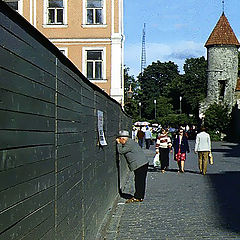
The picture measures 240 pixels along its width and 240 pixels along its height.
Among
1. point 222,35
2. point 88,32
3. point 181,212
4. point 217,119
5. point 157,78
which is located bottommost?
point 181,212

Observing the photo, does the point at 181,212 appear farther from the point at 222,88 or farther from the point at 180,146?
the point at 222,88

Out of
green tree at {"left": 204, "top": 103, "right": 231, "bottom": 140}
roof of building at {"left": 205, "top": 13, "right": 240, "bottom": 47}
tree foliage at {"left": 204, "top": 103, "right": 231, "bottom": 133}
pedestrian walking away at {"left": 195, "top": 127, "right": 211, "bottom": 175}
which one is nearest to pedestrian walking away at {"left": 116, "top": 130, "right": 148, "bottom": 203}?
pedestrian walking away at {"left": 195, "top": 127, "right": 211, "bottom": 175}

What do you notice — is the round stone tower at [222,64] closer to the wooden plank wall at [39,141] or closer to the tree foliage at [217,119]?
the tree foliage at [217,119]

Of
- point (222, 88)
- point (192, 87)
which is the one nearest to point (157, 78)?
point (192, 87)

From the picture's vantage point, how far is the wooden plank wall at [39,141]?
320 centimetres

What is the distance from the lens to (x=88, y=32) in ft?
128

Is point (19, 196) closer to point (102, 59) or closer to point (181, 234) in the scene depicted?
point (181, 234)

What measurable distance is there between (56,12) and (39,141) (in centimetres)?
3573

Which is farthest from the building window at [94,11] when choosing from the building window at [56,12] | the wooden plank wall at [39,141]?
the wooden plank wall at [39,141]

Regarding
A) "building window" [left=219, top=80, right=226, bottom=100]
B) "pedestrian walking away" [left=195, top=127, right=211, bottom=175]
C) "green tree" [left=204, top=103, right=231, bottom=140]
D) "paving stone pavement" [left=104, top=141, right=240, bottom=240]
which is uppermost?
"building window" [left=219, top=80, right=226, bottom=100]

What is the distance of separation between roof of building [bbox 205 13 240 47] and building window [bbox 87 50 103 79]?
47738mm

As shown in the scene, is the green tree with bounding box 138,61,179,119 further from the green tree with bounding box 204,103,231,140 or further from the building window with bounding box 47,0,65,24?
the building window with bounding box 47,0,65,24

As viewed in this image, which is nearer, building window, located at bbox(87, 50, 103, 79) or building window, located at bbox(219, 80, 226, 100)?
building window, located at bbox(87, 50, 103, 79)

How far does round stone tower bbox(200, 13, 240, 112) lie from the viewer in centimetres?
8406
